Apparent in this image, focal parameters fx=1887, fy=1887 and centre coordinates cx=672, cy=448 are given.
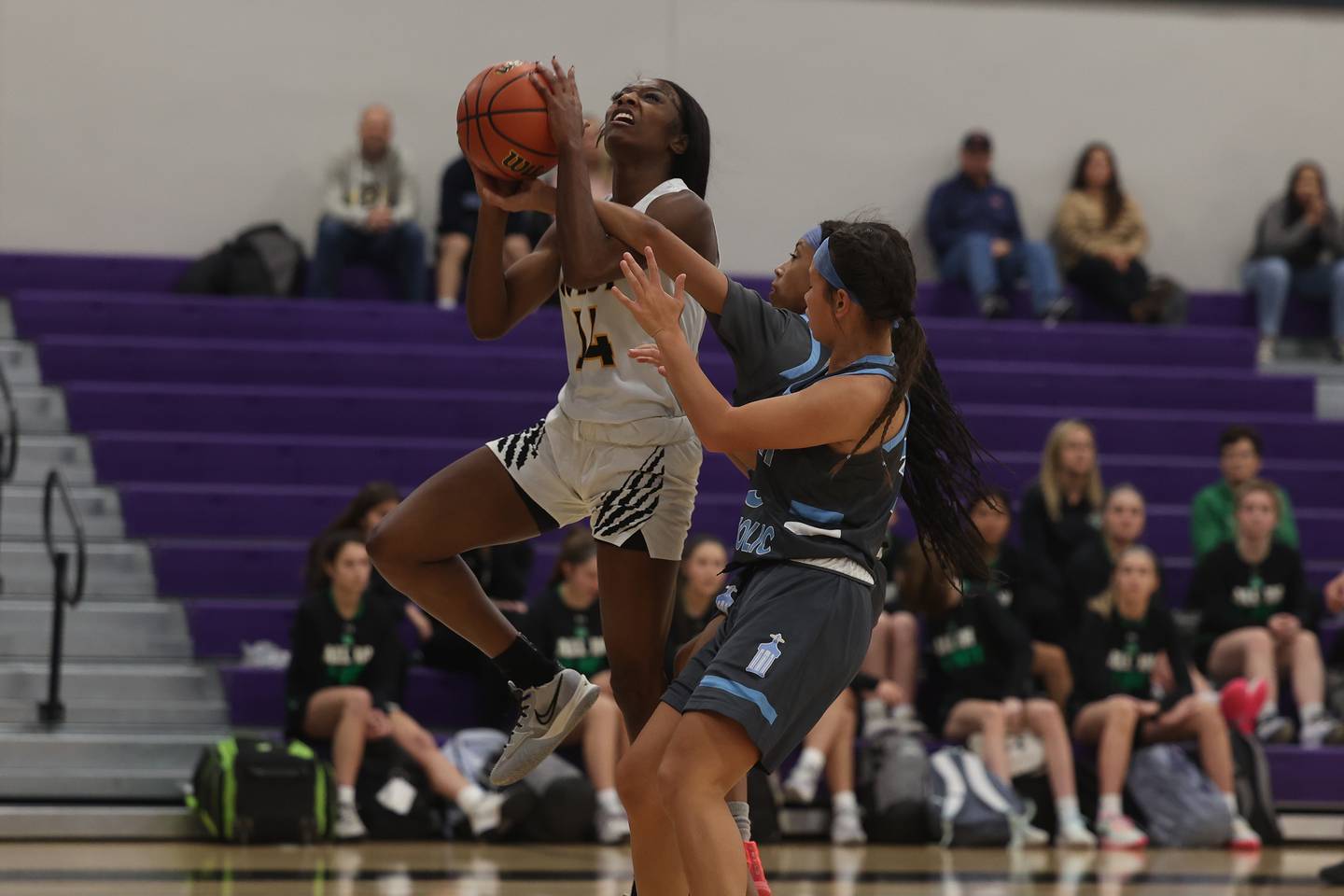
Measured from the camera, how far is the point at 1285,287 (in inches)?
465

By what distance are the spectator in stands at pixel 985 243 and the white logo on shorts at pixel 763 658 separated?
25.4ft

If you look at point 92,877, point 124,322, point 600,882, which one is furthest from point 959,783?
point 124,322

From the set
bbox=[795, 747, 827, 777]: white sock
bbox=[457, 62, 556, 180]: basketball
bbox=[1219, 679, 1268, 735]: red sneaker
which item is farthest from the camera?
bbox=[1219, 679, 1268, 735]: red sneaker

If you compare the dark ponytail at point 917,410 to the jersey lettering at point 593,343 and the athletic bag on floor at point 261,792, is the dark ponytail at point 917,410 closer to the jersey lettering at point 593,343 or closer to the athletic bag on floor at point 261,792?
the jersey lettering at point 593,343

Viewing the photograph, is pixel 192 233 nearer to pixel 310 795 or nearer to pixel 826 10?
pixel 826 10

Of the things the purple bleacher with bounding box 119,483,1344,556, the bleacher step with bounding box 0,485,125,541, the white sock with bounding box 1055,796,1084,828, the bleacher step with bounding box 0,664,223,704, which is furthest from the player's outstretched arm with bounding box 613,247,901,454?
the bleacher step with bounding box 0,485,125,541

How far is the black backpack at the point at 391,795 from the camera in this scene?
7305mm

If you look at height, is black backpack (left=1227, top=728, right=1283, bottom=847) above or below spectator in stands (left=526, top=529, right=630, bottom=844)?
below

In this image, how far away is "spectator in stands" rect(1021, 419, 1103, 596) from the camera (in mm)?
8633

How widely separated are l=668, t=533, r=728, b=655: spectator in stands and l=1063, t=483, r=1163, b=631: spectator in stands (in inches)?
66.8

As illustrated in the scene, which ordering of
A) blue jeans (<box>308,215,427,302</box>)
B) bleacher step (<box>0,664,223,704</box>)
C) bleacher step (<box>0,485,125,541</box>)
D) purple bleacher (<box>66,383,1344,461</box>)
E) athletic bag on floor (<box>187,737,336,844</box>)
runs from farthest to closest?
blue jeans (<box>308,215,427,302</box>) < purple bleacher (<box>66,383,1344,461</box>) < bleacher step (<box>0,485,125,541</box>) < bleacher step (<box>0,664,223,704</box>) < athletic bag on floor (<box>187,737,336,844</box>)

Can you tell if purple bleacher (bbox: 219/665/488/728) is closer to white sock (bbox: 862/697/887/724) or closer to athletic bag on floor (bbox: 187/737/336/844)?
athletic bag on floor (bbox: 187/737/336/844)

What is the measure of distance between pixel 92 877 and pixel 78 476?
3.50 meters

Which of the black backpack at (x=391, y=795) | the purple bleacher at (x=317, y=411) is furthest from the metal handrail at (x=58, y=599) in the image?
the purple bleacher at (x=317, y=411)
